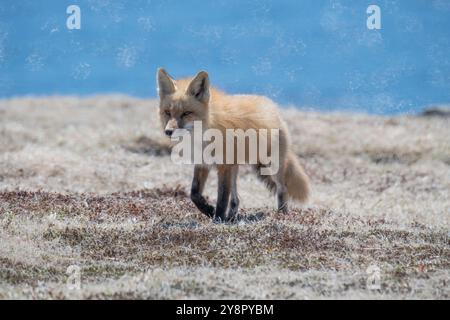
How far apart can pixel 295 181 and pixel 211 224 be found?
2.70 meters

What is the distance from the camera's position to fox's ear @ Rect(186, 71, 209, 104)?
11.5 meters

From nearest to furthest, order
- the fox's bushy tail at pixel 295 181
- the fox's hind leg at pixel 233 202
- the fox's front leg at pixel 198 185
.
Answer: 1. the fox's front leg at pixel 198 185
2. the fox's hind leg at pixel 233 202
3. the fox's bushy tail at pixel 295 181

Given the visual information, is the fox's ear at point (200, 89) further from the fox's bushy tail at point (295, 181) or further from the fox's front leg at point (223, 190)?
the fox's bushy tail at point (295, 181)

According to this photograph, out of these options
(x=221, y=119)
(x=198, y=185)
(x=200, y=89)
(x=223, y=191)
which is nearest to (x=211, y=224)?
(x=223, y=191)

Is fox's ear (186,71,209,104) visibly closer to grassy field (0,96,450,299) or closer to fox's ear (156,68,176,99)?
fox's ear (156,68,176,99)

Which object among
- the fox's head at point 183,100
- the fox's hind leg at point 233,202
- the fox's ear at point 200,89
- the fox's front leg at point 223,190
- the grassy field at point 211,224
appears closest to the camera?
the grassy field at point 211,224

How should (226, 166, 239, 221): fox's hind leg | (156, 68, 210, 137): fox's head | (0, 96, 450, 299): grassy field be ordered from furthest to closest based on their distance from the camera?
(226, 166, 239, 221): fox's hind leg → (156, 68, 210, 137): fox's head → (0, 96, 450, 299): grassy field

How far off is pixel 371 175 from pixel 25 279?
513 inches

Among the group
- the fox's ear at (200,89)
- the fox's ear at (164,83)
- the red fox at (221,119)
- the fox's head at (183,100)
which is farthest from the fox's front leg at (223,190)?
the fox's ear at (164,83)

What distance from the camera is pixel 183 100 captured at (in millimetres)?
11359

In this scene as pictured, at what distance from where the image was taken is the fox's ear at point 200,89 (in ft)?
37.6

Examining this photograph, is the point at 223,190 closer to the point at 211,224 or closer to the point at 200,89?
the point at 211,224

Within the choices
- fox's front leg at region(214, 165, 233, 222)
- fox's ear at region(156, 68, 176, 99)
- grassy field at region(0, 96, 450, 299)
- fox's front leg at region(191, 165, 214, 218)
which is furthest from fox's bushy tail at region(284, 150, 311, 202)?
fox's ear at region(156, 68, 176, 99)
